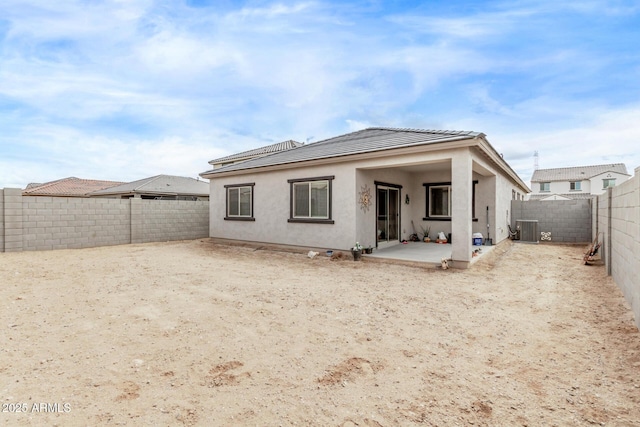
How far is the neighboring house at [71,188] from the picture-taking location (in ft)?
80.9

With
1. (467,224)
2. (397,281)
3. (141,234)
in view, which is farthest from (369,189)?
Answer: (141,234)

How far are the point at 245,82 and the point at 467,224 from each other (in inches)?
342

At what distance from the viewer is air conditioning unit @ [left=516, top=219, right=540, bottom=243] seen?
41.0ft

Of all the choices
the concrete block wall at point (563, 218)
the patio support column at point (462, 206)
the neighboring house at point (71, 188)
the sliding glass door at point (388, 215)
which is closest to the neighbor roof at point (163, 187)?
the neighboring house at point (71, 188)

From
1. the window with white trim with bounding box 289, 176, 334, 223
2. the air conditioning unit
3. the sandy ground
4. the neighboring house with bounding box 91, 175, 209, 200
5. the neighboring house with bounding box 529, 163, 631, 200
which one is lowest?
the sandy ground

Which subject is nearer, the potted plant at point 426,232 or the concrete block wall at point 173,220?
the potted plant at point 426,232

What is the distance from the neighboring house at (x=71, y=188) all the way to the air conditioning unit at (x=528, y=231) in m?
31.0

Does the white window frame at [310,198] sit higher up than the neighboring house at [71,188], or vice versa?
the neighboring house at [71,188]

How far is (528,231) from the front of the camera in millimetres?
12648

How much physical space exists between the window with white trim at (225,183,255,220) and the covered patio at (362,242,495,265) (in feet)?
16.8

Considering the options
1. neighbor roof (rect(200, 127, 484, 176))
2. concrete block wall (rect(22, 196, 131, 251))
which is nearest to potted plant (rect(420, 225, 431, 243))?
neighbor roof (rect(200, 127, 484, 176))

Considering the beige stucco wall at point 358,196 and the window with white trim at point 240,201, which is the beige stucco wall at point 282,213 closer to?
the beige stucco wall at point 358,196

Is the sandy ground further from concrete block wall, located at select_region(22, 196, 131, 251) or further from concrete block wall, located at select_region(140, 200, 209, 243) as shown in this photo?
concrete block wall, located at select_region(140, 200, 209, 243)

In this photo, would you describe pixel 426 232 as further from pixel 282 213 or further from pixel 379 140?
pixel 282 213
